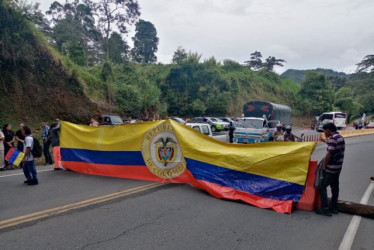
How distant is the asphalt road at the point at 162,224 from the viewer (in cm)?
384

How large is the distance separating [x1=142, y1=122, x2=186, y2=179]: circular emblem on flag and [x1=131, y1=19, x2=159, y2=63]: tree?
59766mm

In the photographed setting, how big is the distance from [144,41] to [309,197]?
64.4 metres

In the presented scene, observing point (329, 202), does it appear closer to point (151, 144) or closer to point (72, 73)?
point (151, 144)

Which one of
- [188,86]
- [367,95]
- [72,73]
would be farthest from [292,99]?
[72,73]

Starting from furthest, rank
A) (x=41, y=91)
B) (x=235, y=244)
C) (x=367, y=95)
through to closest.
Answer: (x=367, y=95), (x=41, y=91), (x=235, y=244)

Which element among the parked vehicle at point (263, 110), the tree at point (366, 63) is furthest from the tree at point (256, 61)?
the parked vehicle at point (263, 110)

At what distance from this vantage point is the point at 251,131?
16203mm

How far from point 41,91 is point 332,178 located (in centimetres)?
2078

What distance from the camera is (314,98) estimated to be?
5503cm

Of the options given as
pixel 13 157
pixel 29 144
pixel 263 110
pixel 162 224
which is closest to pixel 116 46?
pixel 263 110

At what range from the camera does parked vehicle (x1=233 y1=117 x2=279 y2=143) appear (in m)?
15.9

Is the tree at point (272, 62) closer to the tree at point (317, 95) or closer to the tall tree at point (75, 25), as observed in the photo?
the tree at point (317, 95)

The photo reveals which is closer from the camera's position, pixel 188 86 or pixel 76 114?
pixel 76 114

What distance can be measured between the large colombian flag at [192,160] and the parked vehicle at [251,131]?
9639mm
